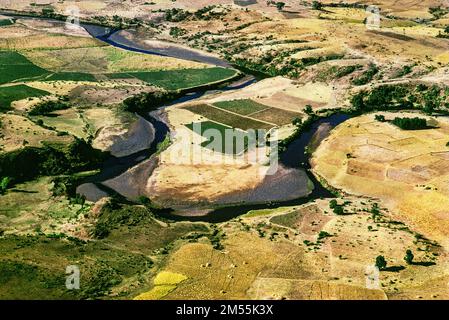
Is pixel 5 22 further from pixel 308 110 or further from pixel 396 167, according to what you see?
pixel 396 167

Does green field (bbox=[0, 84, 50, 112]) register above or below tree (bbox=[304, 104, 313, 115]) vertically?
above

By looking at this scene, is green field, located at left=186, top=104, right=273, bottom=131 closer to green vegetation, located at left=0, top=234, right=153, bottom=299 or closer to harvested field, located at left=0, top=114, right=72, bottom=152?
harvested field, located at left=0, top=114, right=72, bottom=152

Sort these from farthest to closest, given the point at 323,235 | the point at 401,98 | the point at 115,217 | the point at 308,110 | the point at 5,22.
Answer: the point at 5,22 → the point at 401,98 → the point at 308,110 → the point at 115,217 → the point at 323,235

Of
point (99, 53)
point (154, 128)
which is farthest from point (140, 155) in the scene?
point (99, 53)

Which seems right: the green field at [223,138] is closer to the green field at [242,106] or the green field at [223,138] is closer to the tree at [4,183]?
the green field at [242,106]

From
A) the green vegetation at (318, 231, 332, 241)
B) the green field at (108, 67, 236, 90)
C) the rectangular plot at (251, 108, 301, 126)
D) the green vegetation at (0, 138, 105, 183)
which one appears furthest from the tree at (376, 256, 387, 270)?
the green field at (108, 67, 236, 90)

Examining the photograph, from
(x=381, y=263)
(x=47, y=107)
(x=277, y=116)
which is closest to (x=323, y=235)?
(x=381, y=263)

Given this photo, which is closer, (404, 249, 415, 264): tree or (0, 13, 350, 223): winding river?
(404, 249, 415, 264): tree
